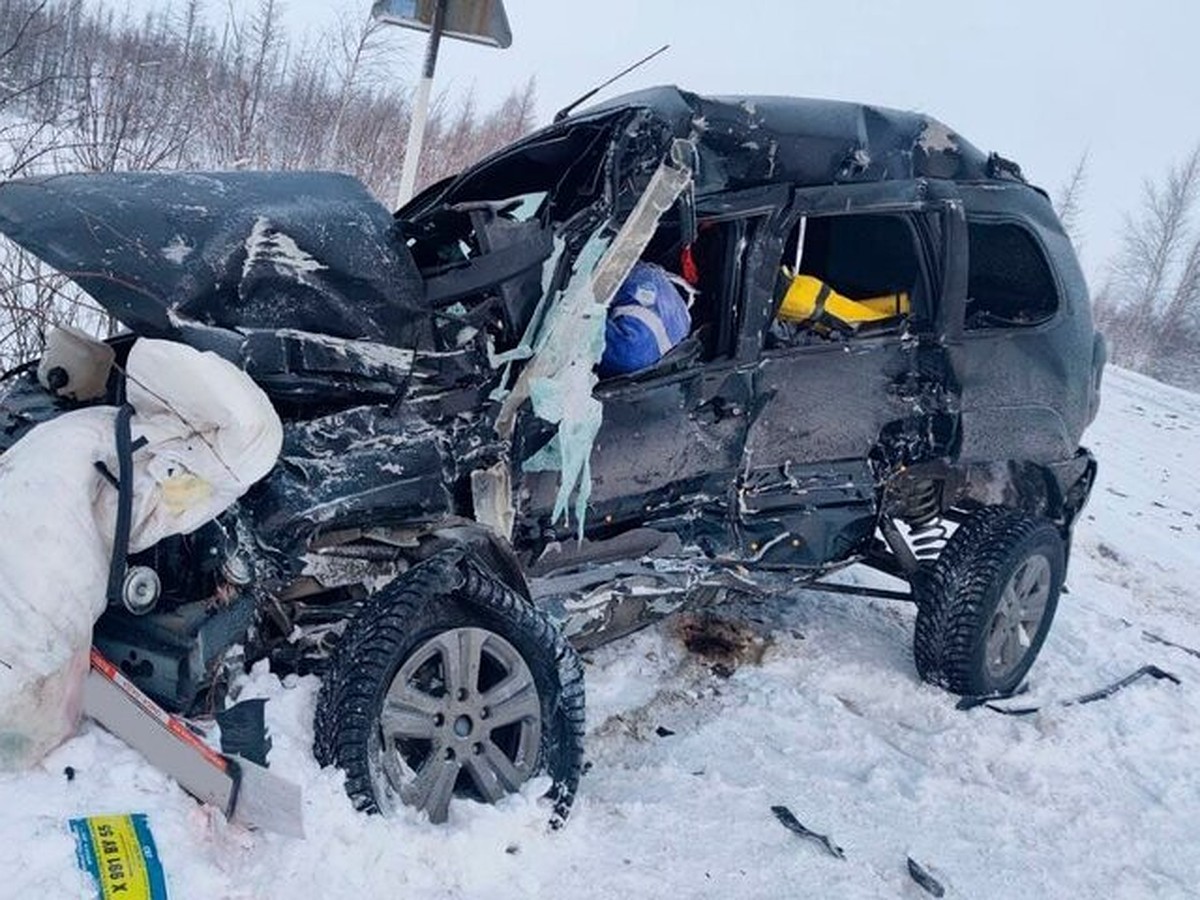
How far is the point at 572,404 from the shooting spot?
10.1 feet

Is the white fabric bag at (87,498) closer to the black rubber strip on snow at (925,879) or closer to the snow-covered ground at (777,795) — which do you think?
the snow-covered ground at (777,795)

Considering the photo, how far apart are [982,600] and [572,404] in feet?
7.14

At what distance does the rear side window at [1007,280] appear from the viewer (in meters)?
4.52

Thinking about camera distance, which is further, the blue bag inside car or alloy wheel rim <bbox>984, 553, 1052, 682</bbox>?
alloy wheel rim <bbox>984, 553, 1052, 682</bbox>

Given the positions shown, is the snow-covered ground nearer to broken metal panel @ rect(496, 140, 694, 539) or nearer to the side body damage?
the side body damage

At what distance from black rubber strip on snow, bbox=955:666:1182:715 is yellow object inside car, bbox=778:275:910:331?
5.42 feet

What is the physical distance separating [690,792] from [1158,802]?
72.4 inches

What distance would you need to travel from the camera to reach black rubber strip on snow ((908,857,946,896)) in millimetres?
3006

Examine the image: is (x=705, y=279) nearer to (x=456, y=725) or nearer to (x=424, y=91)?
(x=456, y=725)

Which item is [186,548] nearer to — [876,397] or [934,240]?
[876,397]

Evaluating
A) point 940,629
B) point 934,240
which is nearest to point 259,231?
point 934,240

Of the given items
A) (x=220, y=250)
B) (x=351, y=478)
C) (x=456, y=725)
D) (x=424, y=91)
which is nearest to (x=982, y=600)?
(x=456, y=725)

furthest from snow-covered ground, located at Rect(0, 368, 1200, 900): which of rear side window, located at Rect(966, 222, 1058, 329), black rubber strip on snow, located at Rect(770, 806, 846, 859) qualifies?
rear side window, located at Rect(966, 222, 1058, 329)

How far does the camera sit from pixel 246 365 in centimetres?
257
